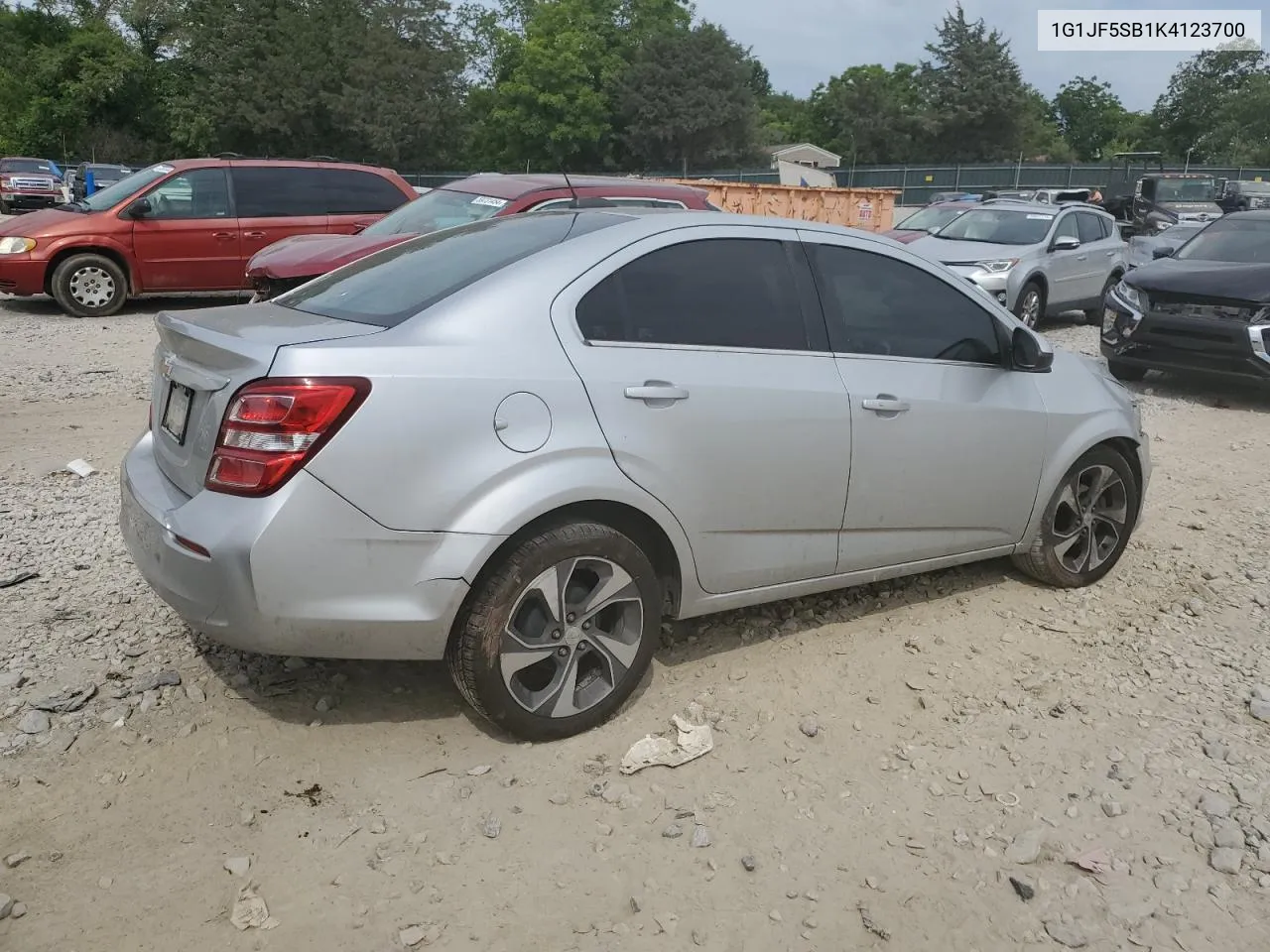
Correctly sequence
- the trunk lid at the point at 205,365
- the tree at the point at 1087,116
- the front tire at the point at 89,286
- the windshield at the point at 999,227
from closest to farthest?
1. the trunk lid at the point at 205,365
2. the front tire at the point at 89,286
3. the windshield at the point at 999,227
4. the tree at the point at 1087,116

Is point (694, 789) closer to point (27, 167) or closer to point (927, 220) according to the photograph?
point (927, 220)

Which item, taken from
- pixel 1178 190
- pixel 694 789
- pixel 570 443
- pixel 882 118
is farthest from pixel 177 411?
pixel 882 118

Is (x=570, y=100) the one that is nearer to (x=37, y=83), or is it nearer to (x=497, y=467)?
(x=37, y=83)

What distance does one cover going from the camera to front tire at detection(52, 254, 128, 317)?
36.3 ft

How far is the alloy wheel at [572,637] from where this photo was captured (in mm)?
3213

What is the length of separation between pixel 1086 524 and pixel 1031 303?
328 inches

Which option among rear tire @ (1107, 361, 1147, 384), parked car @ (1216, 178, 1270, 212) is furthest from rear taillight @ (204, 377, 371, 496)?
parked car @ (1216, 178, 1270, 212)

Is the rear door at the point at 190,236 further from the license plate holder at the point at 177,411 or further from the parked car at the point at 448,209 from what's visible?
the license plate holder at the point at 177,411

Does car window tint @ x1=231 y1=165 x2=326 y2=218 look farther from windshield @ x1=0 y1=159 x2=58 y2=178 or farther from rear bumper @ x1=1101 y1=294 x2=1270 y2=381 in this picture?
windshield @ x1=0 y1=159 x2=58 y2=178

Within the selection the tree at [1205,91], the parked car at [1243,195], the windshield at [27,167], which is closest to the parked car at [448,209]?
the parked car at [1243,195]

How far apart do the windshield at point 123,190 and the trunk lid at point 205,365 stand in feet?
29.3

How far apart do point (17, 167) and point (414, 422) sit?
3593cm

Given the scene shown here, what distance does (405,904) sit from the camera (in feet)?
8.80

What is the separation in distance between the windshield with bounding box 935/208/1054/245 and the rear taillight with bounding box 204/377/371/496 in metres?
11.4
